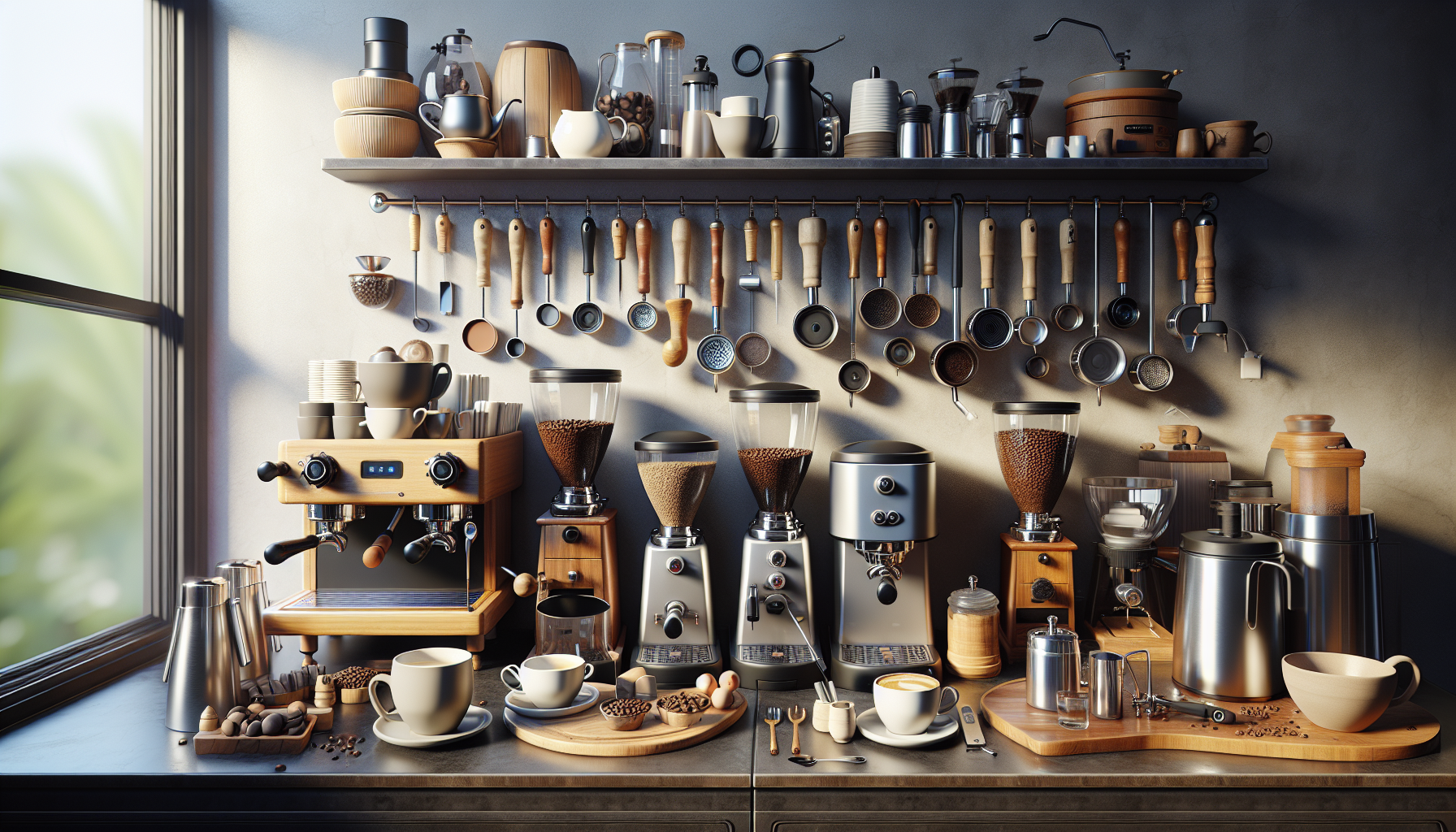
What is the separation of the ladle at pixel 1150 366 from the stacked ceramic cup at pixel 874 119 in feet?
2.24

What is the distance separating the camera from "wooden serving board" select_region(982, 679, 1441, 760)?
1.47m

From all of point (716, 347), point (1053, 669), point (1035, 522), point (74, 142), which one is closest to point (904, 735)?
point (1053, 669)

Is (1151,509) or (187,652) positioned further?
(1151,509)

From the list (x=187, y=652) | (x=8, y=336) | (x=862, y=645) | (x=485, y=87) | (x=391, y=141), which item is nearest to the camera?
(x=187, y=652)

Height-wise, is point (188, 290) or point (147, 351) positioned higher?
point (188, 290)

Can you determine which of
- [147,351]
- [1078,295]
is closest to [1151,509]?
[1078,295]

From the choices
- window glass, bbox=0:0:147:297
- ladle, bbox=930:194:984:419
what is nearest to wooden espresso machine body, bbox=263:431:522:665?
window glass, bbox=0:0:147:297

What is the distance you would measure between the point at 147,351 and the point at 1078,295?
88.6 inches

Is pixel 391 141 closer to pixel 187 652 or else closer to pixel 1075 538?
pixel 187 652

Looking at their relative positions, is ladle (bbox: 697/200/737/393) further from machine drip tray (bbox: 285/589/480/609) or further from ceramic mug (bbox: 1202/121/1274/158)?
ceramic mug (bbox: 1202/121/1274/158)

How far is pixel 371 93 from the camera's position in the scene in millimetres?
2008

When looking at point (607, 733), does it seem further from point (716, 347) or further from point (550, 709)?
point (716, 347)

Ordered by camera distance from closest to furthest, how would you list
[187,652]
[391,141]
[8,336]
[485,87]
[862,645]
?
[187,652], [8,336], [862,645], [391,141], [485,87]

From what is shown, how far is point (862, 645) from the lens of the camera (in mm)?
1860
